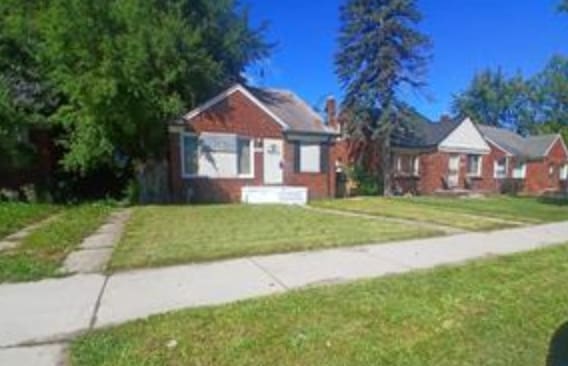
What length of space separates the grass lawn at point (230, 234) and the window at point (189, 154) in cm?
452

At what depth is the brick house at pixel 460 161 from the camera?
27.9m

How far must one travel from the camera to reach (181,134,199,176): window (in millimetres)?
17609

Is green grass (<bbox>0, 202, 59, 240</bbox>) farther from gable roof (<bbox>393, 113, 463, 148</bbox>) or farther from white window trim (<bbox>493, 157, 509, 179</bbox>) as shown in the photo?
white window trim (<bbox>493, 157, 509, 179</bbox>)

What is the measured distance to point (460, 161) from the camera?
29906mm

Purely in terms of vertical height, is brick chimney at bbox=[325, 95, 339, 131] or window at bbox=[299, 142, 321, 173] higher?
brick chimney at bbox=[325, 95, 339, 131]

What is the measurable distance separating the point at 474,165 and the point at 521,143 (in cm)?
1083

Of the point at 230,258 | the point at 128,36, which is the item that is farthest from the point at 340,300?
the point at 128,36

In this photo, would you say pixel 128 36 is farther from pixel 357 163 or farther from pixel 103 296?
pixel 357 163

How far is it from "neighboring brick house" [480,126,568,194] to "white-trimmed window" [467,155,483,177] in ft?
7.76

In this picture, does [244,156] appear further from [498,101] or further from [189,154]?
[498,101]

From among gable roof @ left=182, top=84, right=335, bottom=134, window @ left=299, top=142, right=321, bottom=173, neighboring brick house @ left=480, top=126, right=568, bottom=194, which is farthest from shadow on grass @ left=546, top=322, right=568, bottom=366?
neighboring brick house @ left=480, top=126, right=568, bottom=194

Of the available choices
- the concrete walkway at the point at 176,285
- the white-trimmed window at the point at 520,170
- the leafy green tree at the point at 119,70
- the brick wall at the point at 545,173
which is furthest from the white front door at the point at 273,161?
the brick wall at the point at 545,173

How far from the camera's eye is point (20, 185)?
56.5 ft

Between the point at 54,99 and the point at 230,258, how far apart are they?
41.9ft
